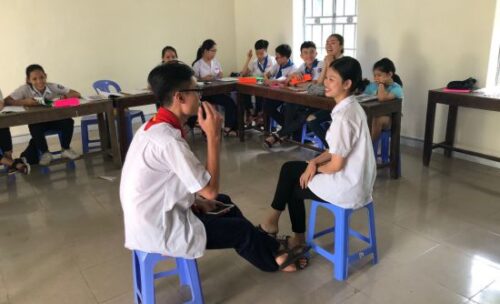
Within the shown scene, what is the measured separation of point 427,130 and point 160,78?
2.99 meters

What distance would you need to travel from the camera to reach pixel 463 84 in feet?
11.9

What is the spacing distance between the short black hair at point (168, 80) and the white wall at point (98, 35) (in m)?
4.25

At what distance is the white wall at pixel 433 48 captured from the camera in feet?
12.3

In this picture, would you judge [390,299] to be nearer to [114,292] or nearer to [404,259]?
[404,259]

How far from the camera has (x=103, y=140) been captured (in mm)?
4379

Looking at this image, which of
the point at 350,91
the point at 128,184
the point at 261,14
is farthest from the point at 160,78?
the point at 261,14

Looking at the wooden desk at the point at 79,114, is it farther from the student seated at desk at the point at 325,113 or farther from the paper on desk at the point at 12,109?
the student seated at desk at the point at 325,113

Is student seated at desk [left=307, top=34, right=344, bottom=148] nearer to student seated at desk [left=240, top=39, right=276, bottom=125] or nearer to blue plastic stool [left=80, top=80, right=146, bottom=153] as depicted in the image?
student seated at desk [left=240, top=39, right=276, bottom=125]

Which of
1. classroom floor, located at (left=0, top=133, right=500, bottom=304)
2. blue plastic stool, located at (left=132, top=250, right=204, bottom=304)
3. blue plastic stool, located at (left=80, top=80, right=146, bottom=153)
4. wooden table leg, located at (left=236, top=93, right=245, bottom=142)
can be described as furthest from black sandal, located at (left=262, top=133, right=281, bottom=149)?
blue plastic stool, located at (left=132, top=250, right=204, bottom=304)

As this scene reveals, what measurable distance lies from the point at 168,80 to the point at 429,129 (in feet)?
9.70

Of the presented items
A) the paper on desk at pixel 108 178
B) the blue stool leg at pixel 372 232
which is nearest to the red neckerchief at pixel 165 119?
the blue stool leg at pixel 372 232

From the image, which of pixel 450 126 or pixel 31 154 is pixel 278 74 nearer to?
pixel 450 126

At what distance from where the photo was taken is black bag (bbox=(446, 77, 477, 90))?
362cm

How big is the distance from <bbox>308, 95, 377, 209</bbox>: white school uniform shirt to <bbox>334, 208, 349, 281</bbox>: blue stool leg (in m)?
0.07
